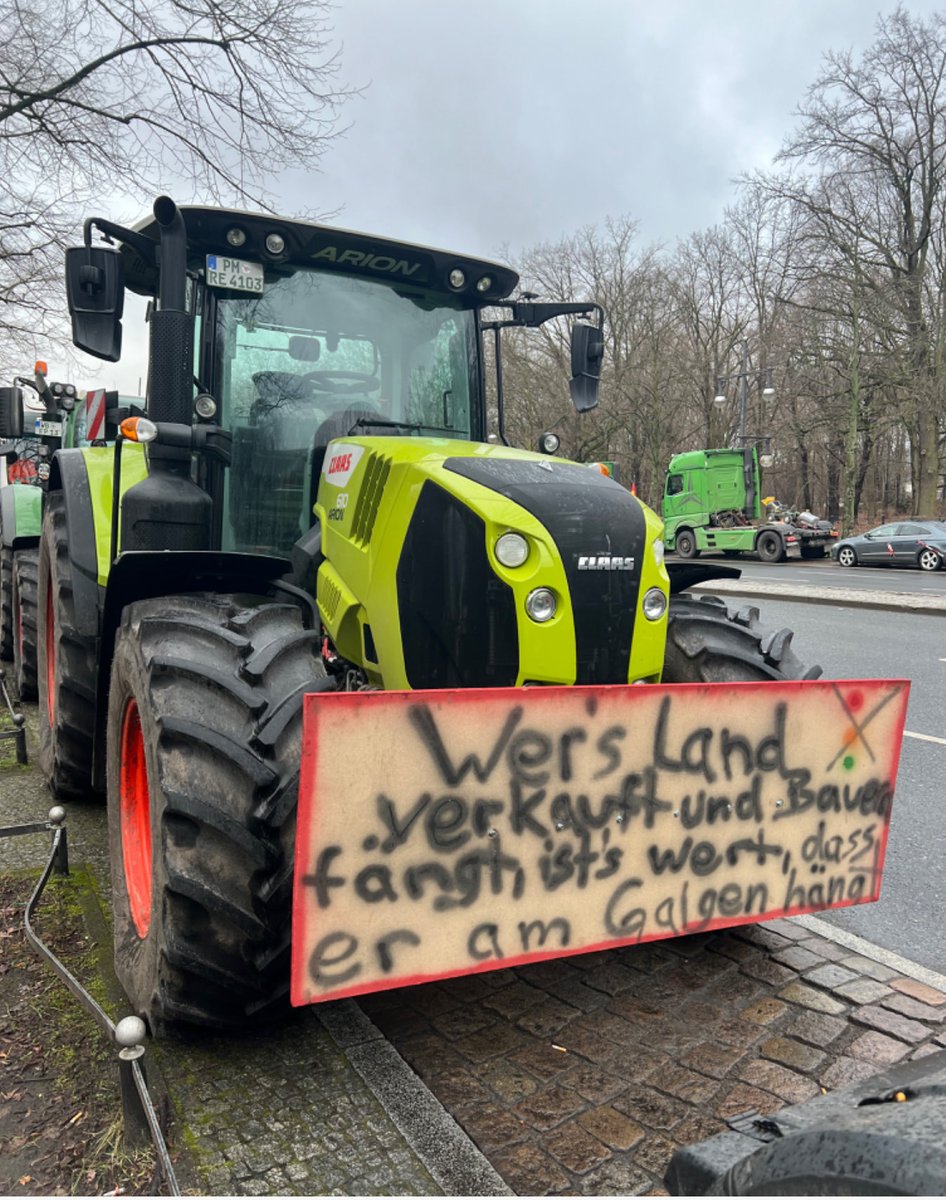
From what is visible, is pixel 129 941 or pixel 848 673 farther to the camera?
pixel 848 673

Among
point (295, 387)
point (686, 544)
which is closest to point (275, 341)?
point (295, 387)

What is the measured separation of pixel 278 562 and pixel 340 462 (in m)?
0.53

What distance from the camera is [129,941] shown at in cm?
281

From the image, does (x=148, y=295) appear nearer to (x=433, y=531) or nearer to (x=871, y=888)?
(x=433, y=531)

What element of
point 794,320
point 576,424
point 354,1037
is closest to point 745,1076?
point 354,1037

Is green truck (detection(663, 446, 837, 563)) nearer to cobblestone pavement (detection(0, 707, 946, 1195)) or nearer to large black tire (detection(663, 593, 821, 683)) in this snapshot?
large black tire (detection(663, 593, 821, 683))

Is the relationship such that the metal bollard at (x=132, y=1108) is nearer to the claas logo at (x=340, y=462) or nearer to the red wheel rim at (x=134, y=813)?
the red wheel rim at (x=134, y=813)

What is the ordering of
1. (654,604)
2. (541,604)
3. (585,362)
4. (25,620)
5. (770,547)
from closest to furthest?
1. (541,604)
2. (654,604)
3. (585,362)
4. (25,620)
5. (770,547)

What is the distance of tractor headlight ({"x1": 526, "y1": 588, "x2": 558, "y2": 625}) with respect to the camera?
2.72 m

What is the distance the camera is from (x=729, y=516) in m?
31.0

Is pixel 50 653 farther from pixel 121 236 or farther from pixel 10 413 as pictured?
pixel 121 236

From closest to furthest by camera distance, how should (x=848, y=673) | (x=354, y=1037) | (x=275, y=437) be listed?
(x=354, y=1037) < (x=275, y=437) < (x=848, y=673)

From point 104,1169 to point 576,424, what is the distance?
39973 mm

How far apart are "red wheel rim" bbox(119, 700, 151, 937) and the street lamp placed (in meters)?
28.8
